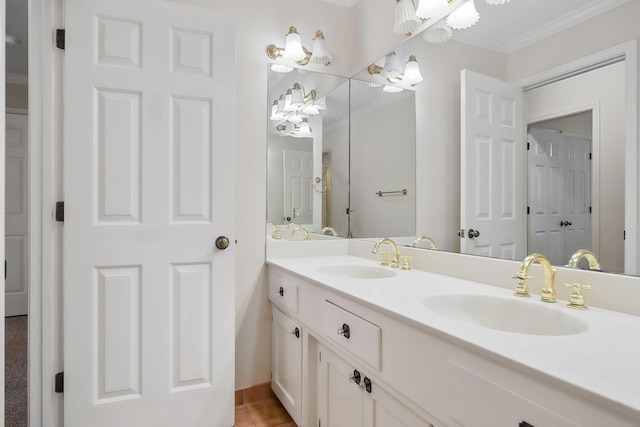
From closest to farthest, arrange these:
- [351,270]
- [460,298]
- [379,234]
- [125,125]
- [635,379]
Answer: [635,379] → [460,298] → [125,125] → [351,270] → [379,234]

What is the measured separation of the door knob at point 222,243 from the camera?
175 centimetres

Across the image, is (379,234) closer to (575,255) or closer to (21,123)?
(575,255)

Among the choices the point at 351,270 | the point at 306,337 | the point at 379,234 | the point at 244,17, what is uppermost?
the point at 244,17

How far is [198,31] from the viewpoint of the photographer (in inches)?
67.3

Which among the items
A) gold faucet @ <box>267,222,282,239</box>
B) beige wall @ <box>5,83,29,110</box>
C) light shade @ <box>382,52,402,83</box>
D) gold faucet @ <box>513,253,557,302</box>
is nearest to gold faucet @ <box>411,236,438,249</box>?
gold faucet @ <box>513,253,557,302</box>

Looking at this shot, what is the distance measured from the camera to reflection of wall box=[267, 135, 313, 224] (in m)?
2.13

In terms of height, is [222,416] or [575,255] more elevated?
[575,255]

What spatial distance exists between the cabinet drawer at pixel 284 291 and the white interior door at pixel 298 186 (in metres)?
0.41

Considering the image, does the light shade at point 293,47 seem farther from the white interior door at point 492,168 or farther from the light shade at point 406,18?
the white interior door at point 492,168

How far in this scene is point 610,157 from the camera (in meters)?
1.06

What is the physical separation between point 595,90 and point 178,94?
5.40ft

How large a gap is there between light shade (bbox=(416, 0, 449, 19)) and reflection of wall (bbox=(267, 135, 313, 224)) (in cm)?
99

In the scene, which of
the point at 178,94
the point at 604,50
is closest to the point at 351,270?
the point at 178,94

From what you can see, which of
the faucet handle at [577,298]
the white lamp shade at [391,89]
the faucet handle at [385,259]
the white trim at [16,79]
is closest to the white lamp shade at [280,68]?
the white lamp shade at [391,89]
